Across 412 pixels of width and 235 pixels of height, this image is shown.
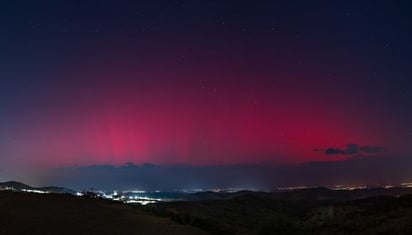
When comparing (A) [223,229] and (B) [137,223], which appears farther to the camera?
(A) [223,229]

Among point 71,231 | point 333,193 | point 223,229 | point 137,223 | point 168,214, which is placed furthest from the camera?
point 333,193

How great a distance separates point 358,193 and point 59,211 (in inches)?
5545

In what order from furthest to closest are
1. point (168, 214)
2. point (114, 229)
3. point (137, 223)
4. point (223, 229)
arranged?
point (168, 214) → point (223, 229) → point (137, 223) → point (114, 229)

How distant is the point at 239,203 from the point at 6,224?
6573 cm

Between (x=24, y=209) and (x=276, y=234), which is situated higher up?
(x=24, y=209)

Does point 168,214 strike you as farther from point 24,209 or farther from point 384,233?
point 384,233

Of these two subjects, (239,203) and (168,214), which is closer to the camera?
(168,214)

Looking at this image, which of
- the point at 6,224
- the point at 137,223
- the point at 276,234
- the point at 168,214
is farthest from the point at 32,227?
the point at 168,214

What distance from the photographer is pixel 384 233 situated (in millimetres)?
24891

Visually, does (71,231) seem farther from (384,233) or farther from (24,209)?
(384,233)

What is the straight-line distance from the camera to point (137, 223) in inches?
1086

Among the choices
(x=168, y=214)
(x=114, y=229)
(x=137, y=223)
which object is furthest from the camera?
(x=168, y=214)

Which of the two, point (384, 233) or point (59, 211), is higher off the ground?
point (59, 211)

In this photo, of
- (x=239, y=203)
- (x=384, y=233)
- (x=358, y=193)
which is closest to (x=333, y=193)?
(x=358, y=193)
